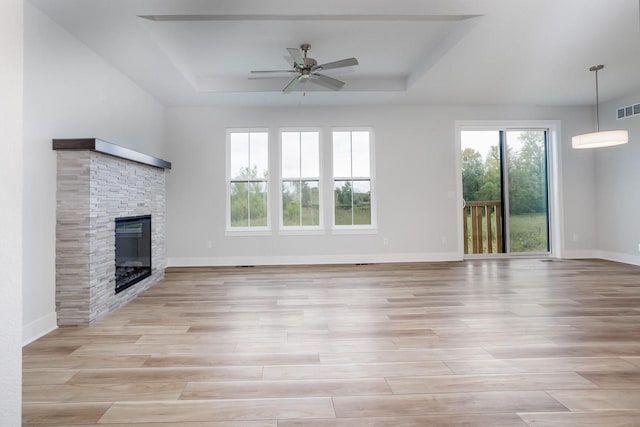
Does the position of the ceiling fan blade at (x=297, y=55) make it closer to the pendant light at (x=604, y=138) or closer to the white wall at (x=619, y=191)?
the pendant light at (x=604, y=138)

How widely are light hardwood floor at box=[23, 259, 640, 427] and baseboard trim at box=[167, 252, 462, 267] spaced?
1.93m

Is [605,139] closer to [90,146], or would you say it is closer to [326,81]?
[326,81]

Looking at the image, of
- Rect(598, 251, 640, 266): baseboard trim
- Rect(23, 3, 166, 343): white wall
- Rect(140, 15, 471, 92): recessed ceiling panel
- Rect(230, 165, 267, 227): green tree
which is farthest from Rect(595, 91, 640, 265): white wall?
Rect(23, 3, 166, 343): white wall

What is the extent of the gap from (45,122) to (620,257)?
26.7ft

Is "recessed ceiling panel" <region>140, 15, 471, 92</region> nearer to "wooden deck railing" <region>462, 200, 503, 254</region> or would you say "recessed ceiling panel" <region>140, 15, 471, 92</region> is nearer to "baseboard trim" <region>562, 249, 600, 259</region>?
"wooden deck railing" <region>462, 200, 503, 254</region>

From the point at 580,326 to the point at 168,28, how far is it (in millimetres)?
4875

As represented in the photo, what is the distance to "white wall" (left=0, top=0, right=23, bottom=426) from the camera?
1024 mm

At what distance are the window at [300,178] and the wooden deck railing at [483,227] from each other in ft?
9.15

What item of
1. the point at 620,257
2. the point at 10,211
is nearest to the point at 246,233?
the point at 10,211

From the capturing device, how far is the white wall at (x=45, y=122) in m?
2.73

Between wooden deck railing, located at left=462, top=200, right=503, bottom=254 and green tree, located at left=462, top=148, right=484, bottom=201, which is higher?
green tree, located at left=462, top=148, right=484, bottom=201

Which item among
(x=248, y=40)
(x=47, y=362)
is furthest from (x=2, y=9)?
(x=248, y=40)

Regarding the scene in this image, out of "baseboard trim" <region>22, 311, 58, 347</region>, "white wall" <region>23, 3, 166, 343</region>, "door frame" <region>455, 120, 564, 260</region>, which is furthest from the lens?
"door frame" <region>455, 120, 564, 260</region>

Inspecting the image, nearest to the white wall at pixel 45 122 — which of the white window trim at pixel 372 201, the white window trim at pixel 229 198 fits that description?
the white window trim at pixel 229 198
